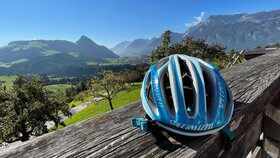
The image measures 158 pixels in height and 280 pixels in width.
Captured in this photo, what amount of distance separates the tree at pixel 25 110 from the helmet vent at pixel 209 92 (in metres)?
25.9

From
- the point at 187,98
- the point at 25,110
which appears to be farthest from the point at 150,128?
the point at 25,110

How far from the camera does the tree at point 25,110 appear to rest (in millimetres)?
24125

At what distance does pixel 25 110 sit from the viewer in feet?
83.4

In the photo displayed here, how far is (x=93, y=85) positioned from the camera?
51031 millimetres

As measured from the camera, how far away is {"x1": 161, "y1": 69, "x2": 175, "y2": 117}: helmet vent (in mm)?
1459

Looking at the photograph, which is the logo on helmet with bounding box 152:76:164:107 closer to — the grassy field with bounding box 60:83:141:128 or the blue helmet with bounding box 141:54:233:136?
the blue helmet with bounding box 141:54:233:136

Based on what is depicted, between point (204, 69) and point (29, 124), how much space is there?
90.9 ft

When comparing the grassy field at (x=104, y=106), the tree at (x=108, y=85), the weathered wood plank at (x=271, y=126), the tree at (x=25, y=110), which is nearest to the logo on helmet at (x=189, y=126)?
the weathered wood plank at (x=271, y=126)

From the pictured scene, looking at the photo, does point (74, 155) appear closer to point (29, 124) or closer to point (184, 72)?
point (184, 72)

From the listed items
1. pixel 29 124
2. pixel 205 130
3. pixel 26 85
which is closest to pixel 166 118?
pixel 205 130

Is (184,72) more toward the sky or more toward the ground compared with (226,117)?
more toward the sky

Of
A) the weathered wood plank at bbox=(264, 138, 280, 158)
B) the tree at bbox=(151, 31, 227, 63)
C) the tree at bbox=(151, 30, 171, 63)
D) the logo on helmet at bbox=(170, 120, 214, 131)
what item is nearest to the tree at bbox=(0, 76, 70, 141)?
the tree at bbox=(151, 30, 171, 63)

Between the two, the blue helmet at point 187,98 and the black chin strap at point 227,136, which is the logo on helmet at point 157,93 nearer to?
the blue helmet at point 187,98

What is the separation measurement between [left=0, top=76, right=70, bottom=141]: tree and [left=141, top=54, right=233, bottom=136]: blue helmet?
2575 centimetres
